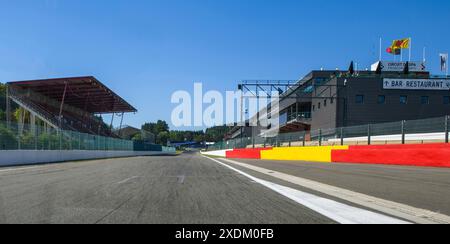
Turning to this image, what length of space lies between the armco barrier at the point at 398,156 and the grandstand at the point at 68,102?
3911 centimetres

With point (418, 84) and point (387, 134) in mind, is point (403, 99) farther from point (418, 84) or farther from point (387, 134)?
point (387, 134)

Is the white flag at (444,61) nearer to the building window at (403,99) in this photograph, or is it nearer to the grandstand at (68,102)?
the building window at (403,99)

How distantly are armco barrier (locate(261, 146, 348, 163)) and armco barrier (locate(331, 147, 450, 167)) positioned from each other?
4.29ft

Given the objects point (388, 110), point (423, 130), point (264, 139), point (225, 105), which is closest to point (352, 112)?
point (388, 110)

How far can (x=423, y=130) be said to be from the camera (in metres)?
20.5

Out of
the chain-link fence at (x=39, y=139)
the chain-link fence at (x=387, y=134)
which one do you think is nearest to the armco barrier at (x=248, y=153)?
the chain-link fence at (x=387, y=134)

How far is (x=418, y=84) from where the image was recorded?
49344 mm

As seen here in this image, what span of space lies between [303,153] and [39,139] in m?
18.0

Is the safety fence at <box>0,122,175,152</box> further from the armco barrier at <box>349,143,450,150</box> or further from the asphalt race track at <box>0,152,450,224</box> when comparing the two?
the armco barrier at <box>349,143,450,150</box>

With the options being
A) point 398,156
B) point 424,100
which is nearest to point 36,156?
point 398,156

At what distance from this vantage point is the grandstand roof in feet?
192

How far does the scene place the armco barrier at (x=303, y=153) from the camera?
88.8 feet
